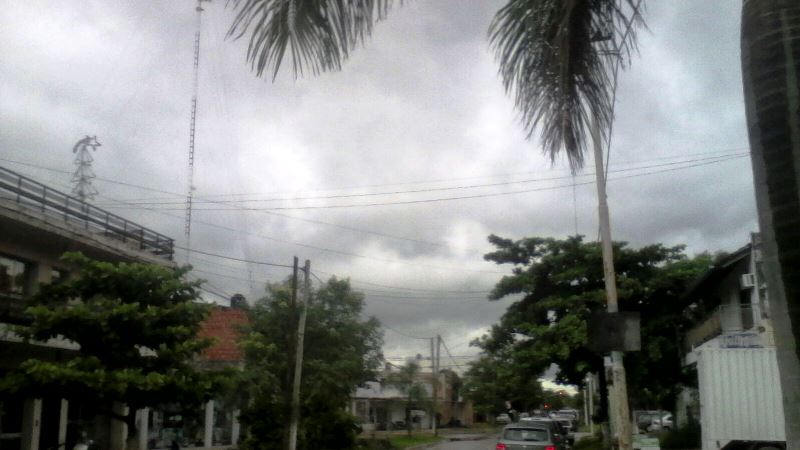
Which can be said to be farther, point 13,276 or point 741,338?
point 741,338

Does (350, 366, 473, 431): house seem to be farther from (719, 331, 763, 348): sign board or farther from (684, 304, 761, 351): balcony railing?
(719, 331, 763, 348): sign board

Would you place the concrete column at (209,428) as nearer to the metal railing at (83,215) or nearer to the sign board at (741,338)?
the metal railing at (83,215)

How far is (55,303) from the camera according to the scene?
65.1 feet

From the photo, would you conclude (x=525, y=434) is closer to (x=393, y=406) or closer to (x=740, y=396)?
(x=740, y=396)

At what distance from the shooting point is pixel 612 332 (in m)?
11.4

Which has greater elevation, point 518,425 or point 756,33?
point 756,33

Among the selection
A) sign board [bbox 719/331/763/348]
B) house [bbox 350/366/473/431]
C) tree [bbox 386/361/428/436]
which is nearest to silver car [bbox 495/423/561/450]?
sign board [bbox 719/331/763/348]

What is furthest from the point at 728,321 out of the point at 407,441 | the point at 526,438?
the point at 407,441

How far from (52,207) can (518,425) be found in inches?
566

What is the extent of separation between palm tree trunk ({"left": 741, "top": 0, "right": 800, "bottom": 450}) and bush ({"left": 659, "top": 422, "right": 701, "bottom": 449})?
25.9 meters

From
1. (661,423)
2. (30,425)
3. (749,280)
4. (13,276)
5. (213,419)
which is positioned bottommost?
(661,423)

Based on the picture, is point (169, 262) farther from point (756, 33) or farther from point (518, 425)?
point (756, 33)

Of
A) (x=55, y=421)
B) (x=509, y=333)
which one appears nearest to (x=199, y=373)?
(x=55, y=421)

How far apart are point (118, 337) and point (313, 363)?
14582mm
